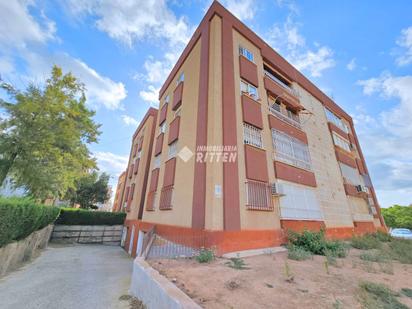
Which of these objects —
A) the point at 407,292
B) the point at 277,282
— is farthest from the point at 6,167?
the point at 407,292

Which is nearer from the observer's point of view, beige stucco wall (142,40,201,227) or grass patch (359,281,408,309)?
grass patch (359,281,408,309)

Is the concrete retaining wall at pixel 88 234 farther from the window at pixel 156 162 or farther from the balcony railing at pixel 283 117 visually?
the balcony railing at pixel 283 117

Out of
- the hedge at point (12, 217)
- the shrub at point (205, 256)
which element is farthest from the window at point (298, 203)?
the hedge at point (12, 217)

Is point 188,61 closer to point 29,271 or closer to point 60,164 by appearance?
point 60,164

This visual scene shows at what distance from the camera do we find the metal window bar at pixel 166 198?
9.79m

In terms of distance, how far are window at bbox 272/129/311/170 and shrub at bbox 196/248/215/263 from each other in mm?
6471

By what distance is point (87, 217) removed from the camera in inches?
812

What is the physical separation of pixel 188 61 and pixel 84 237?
68.5ft

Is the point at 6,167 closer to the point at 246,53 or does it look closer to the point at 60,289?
the point at 60,289

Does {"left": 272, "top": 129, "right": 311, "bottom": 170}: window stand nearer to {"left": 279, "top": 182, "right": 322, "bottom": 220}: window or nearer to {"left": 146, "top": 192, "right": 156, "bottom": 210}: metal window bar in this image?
{"left": 279, "top": 182, "right": 322, "bottom": 220}: window

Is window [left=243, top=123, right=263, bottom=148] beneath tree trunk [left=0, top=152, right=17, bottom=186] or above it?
above

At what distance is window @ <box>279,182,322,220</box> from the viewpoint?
9.42 meters

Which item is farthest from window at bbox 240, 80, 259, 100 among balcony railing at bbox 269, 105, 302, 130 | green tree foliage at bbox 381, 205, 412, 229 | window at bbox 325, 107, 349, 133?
green tree foliage at bbox 381, 205, 412, 229

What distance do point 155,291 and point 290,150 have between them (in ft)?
34.6
